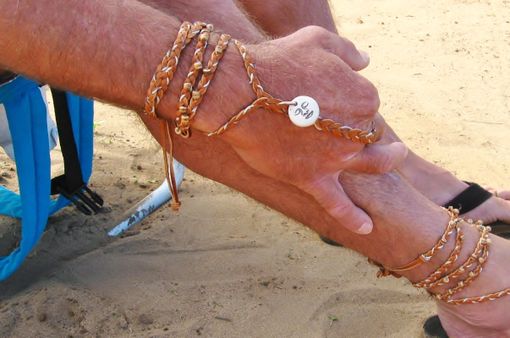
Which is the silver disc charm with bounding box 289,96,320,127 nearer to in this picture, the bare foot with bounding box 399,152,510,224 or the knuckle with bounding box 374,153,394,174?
the knuckle with bounding box 374,153,394,174

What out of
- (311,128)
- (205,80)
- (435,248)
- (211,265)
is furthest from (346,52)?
(211,265)

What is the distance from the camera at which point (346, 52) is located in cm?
131

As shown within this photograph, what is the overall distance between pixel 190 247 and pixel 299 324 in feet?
1.40

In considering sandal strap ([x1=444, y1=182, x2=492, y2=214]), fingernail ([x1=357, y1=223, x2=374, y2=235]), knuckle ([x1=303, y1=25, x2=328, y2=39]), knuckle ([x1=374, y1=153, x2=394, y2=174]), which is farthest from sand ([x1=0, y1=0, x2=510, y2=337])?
knuckle ([x1=303, y1=25, x2=328, y2=39])

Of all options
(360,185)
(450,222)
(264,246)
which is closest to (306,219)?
(360,185)

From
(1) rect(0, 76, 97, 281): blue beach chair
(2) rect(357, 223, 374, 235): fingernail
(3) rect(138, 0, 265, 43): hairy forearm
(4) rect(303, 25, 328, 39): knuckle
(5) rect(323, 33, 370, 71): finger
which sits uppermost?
(4) rect(303, 25, 328, 39): knuckle

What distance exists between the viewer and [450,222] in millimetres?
1404

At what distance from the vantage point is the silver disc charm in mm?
1181

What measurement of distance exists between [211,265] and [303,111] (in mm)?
827

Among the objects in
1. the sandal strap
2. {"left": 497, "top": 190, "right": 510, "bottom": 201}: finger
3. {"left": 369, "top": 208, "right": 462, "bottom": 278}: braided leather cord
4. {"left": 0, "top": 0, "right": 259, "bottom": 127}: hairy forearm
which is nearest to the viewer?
{"left": 0, "top": 0, "right": 259, "bottom": 127}: hairy forearm

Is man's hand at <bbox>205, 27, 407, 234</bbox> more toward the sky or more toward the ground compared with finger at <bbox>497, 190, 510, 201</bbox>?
more toward the sky

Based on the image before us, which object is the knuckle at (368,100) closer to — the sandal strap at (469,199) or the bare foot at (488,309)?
the bare foot at (488,309)

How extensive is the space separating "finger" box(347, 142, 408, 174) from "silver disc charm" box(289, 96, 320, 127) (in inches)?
5.4

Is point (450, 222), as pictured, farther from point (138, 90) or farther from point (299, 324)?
point (138, 90)
